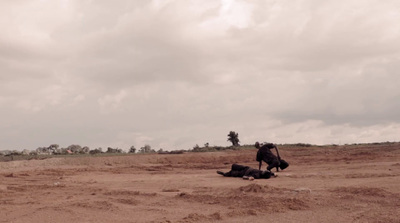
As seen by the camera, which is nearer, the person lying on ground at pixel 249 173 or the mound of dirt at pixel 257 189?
the mound of dirt at pixel 257 189

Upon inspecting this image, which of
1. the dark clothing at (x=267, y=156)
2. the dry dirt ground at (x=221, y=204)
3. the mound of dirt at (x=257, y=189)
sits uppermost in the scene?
the dark clothing at (x=267, y=156)

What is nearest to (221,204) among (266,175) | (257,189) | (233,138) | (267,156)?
(257,189)

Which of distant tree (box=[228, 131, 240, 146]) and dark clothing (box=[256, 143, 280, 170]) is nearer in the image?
dark clothing (box=[256, 143, 280, 170])

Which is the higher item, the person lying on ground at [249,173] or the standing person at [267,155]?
the standing person at [267,155]

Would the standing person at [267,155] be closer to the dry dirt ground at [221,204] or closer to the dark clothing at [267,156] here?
the dark clothing at [267,156]

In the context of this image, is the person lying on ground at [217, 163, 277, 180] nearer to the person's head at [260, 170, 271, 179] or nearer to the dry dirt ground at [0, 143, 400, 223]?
the person's head at [260, 170, 271, 179]

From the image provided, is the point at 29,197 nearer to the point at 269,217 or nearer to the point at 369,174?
the point at 269,217

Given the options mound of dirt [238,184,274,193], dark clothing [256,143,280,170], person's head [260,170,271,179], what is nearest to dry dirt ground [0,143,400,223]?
mound of dirt [238,184,274,193]

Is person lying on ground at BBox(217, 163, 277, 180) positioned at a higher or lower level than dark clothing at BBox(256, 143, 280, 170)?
lower

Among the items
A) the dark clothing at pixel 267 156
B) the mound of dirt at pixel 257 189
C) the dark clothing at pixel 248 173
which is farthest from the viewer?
the dark clothing at pixel 267 156

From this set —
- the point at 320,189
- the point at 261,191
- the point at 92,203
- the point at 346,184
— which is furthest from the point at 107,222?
the point at 346,184

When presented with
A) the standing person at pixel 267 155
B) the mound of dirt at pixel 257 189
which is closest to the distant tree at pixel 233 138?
the standing person at pixel 267 155

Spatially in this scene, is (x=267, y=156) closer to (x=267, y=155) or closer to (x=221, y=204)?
(x=267, y=155)

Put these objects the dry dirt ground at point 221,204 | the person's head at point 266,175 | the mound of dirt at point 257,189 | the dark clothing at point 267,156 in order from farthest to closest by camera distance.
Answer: the dark clothing at point 267,156 < the person's head at point 266,175 < the mound of dirt at point 257,189 < the dry dirt ground at point 221,204
